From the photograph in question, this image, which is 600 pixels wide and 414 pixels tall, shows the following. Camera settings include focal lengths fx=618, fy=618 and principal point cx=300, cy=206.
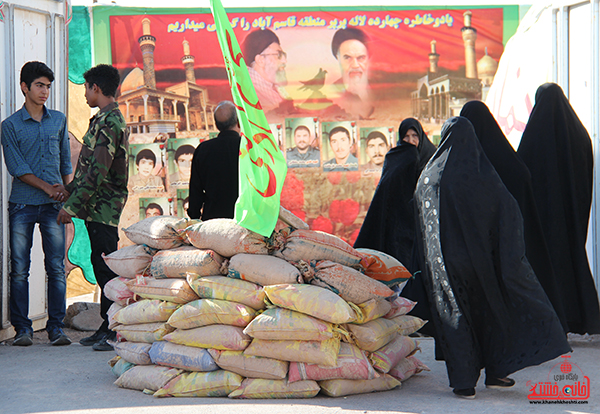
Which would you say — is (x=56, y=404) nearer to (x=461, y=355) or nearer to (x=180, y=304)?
(x=180, y=304)

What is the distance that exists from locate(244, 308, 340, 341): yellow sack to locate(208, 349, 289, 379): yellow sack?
12 centimetres

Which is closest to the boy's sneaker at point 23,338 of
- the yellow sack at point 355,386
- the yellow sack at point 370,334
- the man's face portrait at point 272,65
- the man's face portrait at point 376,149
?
the yellow sack at point 355,386

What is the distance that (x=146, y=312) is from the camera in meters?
3.04

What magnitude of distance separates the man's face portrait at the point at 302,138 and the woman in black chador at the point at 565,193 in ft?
9.94

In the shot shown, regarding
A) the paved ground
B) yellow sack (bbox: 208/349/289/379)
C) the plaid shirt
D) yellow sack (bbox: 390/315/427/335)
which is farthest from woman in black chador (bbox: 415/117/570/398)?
the plaid shirt

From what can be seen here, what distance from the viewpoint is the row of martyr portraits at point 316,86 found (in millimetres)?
6613

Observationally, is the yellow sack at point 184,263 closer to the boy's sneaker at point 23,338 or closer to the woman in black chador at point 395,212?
the boy's sneaker at point 23,338

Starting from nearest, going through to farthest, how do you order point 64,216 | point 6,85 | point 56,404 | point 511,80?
1. point 56,404
2. point 64,216
3. point 6,85
4. point 511,80

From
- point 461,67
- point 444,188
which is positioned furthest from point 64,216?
point 461,67

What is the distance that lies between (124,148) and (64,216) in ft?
1.86

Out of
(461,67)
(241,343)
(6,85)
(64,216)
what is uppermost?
(461,67)

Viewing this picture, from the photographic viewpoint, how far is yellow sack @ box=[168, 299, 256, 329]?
2.80 meters

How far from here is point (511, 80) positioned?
259 inches

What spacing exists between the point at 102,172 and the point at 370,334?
199 cm
